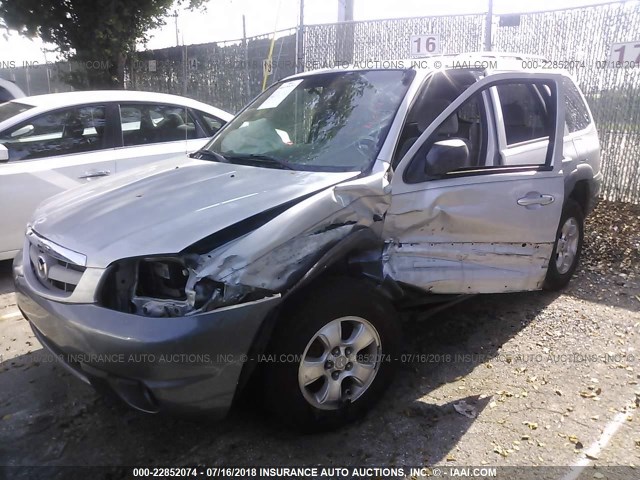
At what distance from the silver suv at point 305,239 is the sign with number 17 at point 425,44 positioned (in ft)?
13.9

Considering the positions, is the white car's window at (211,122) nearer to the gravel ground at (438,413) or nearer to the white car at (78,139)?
the white car at (78,139)

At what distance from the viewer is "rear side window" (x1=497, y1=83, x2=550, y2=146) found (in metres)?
3.97

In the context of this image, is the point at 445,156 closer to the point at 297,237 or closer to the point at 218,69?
the point at 297,237

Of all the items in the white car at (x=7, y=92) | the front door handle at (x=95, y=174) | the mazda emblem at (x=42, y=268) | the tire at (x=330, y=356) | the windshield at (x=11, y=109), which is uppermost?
the white car at (x=7, y=92)

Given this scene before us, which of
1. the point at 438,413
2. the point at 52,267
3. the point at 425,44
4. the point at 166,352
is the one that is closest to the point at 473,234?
the point at 438,413

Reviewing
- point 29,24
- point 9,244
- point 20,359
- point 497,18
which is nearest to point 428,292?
point 20,359

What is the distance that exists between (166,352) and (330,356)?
2.78 ft

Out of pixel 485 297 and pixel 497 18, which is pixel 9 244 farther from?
pixel 497 18

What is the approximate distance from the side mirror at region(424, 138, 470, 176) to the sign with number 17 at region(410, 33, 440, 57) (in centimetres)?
556

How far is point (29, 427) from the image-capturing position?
2938 millimetres

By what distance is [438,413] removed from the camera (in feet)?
10.2

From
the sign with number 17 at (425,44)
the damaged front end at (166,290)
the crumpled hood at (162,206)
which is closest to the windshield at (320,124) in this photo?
the crumpled hood at (162,206)

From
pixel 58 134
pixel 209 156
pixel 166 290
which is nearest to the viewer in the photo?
pixel 166 290

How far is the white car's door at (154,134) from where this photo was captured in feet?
17.9
